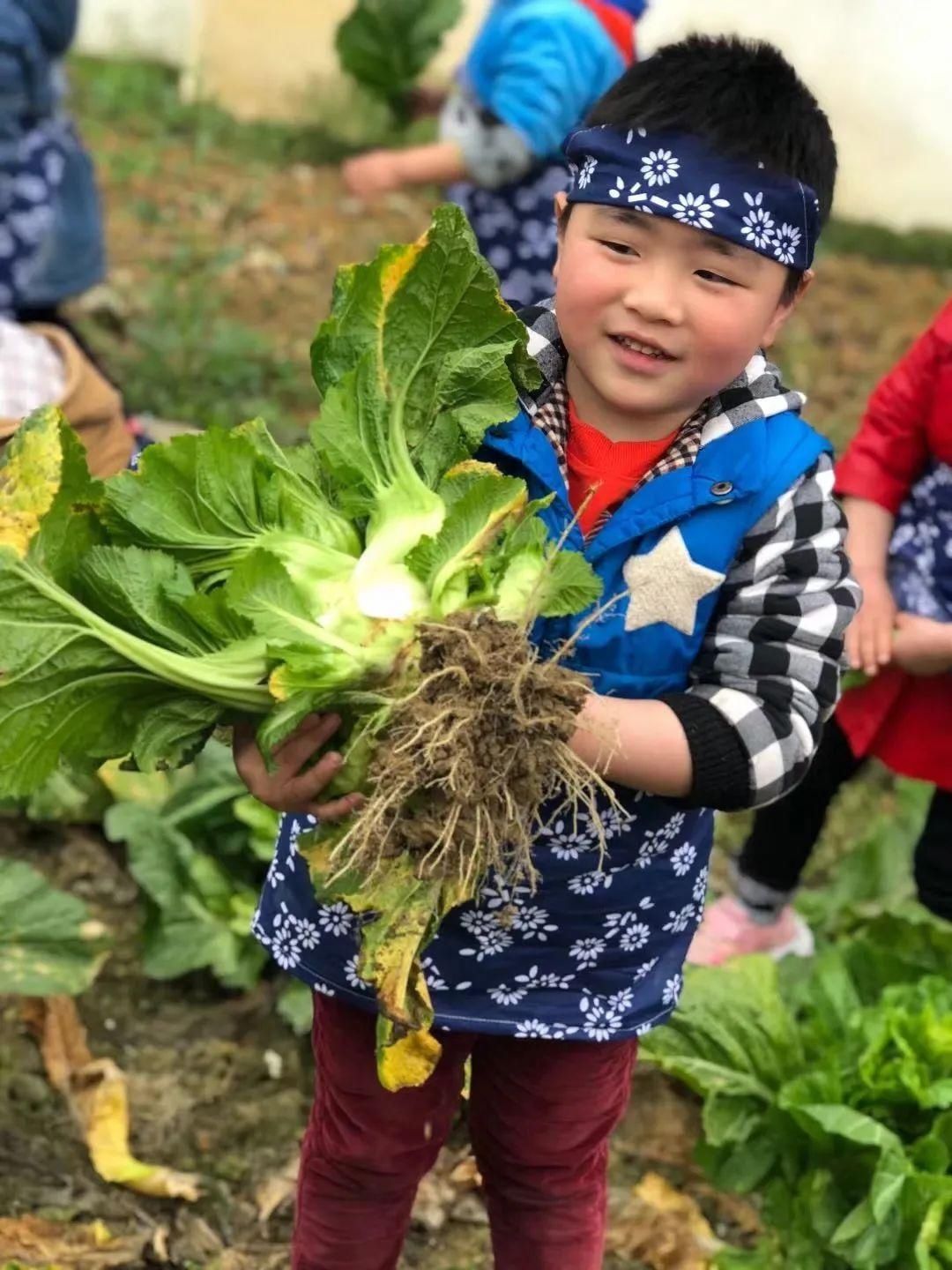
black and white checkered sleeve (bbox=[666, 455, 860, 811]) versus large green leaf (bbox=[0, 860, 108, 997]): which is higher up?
black and white checkered sleeve (bbox=[666, 455, 860, 811])

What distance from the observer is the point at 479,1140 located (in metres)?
2.34

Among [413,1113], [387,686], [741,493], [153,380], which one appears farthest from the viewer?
[153,380]

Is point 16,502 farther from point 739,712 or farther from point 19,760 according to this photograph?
point 739,712

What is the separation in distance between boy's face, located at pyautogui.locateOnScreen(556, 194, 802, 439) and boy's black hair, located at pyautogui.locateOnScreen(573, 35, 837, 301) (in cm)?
10

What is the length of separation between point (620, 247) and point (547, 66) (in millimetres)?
2180

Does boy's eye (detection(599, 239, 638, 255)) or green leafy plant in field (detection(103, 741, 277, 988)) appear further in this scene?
green leafy plant in field (detection(103, 741, 277, 988))

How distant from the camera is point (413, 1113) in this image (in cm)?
223

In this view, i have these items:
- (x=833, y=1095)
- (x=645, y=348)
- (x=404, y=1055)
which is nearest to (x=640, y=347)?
(x=645, y=348)

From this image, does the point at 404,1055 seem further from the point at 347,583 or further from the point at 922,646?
the point at 922,646

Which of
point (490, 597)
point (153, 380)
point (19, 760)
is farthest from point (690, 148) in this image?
point (153, 380)

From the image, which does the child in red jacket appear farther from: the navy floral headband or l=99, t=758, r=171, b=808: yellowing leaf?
l=99, t=758, r=171, b=808: yellowing leaf

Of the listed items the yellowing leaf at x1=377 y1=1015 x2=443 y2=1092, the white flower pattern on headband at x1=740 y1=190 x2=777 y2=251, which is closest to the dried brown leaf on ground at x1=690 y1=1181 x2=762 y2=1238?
the yellowing leaf at x1=377 y1=1015 x2=443 y2=1092

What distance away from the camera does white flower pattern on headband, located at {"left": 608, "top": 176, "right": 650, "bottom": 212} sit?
188 centimetres

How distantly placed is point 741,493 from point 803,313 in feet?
17.7
